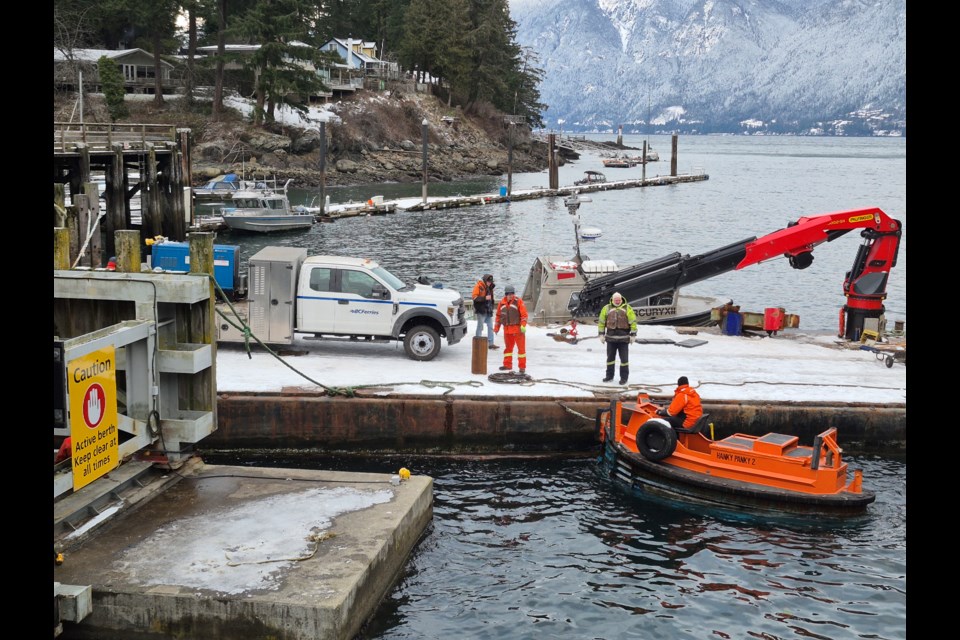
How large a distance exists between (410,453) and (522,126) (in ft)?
370

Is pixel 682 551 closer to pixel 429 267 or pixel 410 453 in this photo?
pixel 410 453

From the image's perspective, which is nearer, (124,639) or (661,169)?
(124,639)

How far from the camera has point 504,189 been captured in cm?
7331

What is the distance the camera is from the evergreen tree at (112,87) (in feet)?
258

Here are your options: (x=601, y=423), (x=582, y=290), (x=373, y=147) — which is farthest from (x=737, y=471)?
(x=373, y=147)

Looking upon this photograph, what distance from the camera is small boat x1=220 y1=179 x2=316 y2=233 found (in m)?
51.1

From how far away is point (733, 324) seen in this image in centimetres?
2209

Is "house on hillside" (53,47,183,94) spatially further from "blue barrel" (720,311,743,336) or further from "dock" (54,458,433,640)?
"dock" (54,458,433,640)

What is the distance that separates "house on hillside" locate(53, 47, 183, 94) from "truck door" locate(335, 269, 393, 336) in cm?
7138

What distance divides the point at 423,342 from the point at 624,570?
281 inches

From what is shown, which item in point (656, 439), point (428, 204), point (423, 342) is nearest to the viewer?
point (656, 439)

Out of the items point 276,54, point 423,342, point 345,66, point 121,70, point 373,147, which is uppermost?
point 345,66

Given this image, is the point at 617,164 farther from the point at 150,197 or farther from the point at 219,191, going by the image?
the point at 150,197
